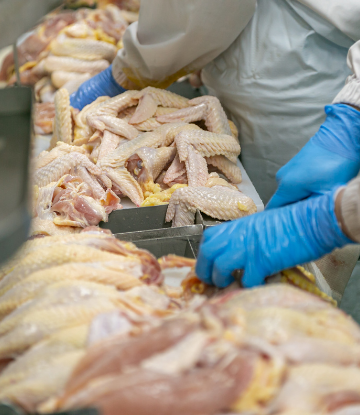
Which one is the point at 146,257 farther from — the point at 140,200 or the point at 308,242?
the point at 140,200

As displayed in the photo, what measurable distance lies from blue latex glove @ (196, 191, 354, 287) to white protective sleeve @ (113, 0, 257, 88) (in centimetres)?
179

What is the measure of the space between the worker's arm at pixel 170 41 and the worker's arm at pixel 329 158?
41.8 inches

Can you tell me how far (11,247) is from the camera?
693mm

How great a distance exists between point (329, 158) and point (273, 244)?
2.55 ft

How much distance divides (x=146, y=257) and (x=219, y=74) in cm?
217

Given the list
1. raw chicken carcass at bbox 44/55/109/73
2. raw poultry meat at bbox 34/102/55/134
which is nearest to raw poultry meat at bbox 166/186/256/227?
raw poultry meat at bbox 34/102/55/134

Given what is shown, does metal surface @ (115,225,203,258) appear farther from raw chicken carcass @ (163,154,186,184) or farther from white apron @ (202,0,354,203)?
white apron @ (202,0,354,203)

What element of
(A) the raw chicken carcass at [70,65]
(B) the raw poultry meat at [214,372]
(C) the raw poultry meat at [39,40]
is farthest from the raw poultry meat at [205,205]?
(C) the raw poultry meat at [39,40]

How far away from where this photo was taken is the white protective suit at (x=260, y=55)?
265 centimetres

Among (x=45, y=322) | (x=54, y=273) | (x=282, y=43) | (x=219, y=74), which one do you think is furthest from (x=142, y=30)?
(x=45, y=322)

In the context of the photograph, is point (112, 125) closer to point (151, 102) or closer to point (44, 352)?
point (151, 102)

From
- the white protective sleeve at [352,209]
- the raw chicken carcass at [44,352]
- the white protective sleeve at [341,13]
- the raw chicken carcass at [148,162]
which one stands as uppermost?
the white protective sleeve at [341,13]

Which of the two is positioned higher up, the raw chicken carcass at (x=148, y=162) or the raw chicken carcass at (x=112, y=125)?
the raw chicken carcass at (x=112, y=125)

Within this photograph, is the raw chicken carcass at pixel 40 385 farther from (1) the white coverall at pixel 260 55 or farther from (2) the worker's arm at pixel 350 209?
(1) the white coverall at pixel 260 55
